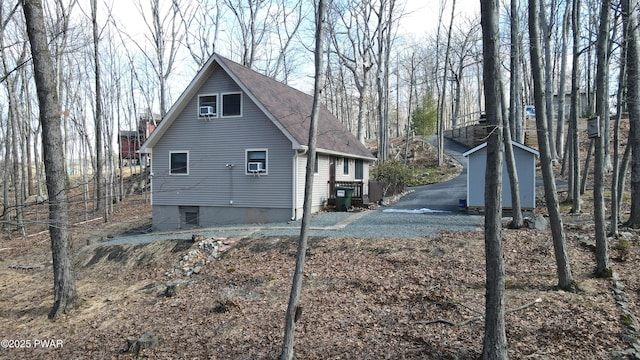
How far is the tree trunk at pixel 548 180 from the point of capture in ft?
20.9

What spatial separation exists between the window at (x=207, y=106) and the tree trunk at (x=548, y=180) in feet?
38.2

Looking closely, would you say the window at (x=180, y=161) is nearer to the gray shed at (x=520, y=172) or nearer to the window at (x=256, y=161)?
the window at (x=256, y=161)

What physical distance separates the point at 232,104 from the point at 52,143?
8.06 metres

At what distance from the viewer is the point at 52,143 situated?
25.4 ft

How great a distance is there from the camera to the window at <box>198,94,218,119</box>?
50.0 ft

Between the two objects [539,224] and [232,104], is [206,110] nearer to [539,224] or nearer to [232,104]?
[232,104]

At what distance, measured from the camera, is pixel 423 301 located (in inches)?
259

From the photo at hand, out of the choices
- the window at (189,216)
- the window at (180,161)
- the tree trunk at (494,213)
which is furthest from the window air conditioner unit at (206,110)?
the tree trunk at (494,213)

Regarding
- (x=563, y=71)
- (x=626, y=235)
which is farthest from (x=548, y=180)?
(x=563, y=71)

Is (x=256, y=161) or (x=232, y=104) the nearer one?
(x=256, y=161)

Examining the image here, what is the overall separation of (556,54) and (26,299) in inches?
1203

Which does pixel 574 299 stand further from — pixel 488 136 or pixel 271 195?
pixel 271 195

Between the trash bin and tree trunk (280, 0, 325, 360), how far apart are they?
36.8 ft

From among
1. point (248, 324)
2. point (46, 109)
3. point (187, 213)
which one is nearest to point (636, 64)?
point (248, 324)
